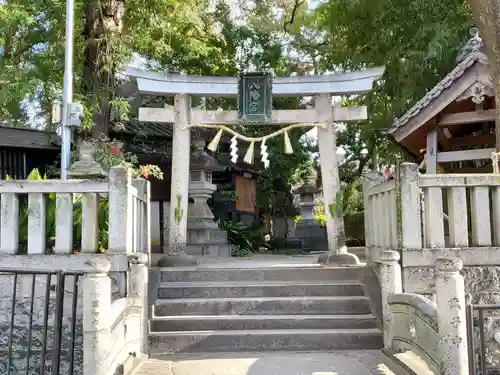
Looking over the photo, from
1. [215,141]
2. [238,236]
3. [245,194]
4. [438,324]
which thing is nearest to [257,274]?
[215,141]

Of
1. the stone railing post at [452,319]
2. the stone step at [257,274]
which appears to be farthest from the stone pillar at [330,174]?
the stone railing post at [452,319]

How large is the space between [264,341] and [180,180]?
13.3 ft

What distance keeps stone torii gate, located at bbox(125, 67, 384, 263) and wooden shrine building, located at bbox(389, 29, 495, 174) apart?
1.16 m

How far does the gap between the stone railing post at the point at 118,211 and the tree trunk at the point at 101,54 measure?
23.8ft

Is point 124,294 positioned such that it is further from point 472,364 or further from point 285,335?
point 472,364

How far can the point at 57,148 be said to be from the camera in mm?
16844

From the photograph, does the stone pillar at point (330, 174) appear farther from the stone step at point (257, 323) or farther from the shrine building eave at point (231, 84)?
the stone step at point (257, 323)

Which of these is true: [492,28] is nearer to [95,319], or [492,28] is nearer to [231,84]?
[231,84]

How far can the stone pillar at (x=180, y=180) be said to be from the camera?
9.79m

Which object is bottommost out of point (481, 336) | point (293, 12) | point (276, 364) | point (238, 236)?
point (276, 364)

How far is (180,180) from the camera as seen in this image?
990cm

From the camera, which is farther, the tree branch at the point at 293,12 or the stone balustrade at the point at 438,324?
the tree branch at the point at 293,12

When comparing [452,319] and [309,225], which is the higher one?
[309,225]

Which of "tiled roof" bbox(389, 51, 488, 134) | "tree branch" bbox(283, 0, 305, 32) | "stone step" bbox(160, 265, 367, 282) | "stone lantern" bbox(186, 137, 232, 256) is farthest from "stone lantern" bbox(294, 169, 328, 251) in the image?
"stone step" bbox(160, 265, 367, 282)
